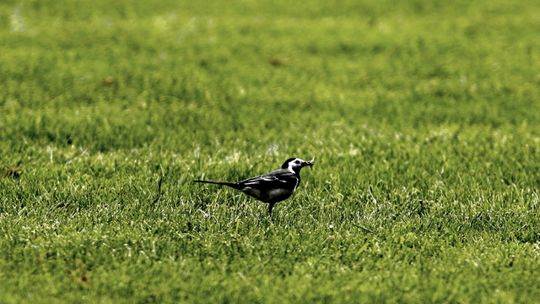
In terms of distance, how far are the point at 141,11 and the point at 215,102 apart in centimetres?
565

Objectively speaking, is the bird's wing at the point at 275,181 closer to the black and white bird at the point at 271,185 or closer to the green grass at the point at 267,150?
the black and white bird at the point at 271,185

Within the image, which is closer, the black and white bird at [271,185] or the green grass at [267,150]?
the green grass at [267,150]

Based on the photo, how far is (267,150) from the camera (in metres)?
8.74

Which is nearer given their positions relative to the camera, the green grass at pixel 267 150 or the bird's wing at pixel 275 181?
the green grass at pixel 267 150

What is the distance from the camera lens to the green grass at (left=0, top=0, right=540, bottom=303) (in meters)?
5.77

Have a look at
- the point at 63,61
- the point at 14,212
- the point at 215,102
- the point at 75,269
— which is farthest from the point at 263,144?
the point at 63,61

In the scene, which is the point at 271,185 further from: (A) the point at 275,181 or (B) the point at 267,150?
(B) the point at 267,150

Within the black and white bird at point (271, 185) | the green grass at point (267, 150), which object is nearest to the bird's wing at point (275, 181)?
the black and white bird at point (271, 185)

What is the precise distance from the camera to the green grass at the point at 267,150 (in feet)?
18.9

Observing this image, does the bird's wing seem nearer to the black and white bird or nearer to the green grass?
the black and white bird

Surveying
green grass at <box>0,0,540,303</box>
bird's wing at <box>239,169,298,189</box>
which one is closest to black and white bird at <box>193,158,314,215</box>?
bird's wing at <box>239,169,298,189</box>

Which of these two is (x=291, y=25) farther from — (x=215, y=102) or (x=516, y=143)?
(x=516, y=143)

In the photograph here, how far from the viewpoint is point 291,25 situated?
48.4 feet

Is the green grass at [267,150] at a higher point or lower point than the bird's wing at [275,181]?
lower
